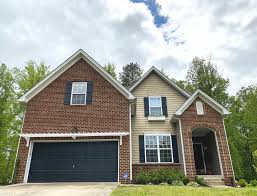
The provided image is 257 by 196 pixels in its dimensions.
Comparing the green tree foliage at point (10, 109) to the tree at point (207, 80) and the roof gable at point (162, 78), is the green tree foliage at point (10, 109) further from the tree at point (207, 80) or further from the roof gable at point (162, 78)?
the tree at point (207, 80)

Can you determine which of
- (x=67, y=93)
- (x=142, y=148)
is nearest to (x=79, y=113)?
(x=67, y=93)

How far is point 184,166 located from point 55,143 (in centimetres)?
745

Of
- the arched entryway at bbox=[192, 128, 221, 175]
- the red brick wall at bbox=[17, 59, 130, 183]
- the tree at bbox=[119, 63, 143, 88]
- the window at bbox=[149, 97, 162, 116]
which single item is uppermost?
the tree at bbox=[119, 63, 143, 88]

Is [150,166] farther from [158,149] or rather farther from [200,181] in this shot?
[200,181]

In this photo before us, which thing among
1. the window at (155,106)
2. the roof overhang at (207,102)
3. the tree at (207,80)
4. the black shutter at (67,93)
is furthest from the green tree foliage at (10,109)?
the tree at (207,80)

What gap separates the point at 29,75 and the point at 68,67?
32.9 feet

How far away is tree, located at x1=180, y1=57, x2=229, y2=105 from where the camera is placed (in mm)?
24109

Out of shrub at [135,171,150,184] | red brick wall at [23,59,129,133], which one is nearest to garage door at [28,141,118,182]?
red brick wall at [23,59,129,133]

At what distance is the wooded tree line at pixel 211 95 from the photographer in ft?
62.3

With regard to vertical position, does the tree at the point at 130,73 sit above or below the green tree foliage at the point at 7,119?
above

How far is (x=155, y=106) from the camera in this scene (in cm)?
1541

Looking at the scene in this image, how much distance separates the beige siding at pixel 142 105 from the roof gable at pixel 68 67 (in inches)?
126

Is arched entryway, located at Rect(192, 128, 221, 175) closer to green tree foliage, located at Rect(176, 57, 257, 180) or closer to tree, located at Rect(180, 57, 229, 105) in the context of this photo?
green tree foliage, located at Rect(176, 57, 257, 180)

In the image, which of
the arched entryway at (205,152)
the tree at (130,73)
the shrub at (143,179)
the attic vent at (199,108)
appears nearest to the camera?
the shrub at (143,179)
